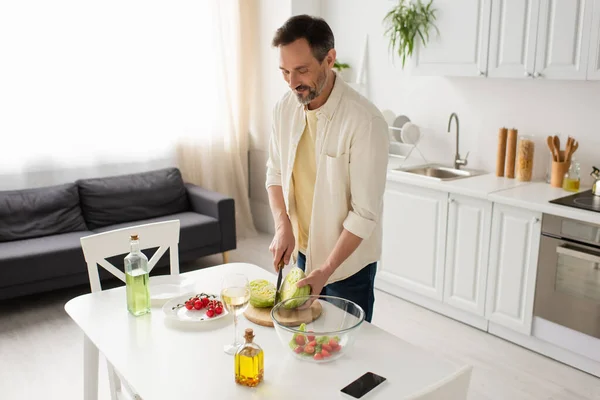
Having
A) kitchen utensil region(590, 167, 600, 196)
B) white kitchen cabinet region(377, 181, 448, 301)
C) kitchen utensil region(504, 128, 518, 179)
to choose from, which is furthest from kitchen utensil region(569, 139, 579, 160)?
white kitchen cabinet region(377, 181, 448, 301)

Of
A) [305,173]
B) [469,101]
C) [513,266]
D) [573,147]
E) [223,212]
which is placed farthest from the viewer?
[223,212]

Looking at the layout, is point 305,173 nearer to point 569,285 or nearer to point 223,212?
point 569,285

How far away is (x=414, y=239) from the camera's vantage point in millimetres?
3680

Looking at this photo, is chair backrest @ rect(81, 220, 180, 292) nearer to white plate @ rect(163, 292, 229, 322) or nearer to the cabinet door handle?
white plate @ rect(163, 292, 229, 322)

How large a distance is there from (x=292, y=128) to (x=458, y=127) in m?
2.13

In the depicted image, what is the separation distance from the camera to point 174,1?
471cm

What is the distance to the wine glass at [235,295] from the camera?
1.57 meters

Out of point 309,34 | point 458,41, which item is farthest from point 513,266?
point 309,34

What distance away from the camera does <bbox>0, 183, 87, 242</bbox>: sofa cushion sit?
394 cm

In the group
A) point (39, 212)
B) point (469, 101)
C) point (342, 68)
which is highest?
point (342, 68)

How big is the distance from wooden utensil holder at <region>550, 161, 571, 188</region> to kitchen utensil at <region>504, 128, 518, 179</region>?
29 cm

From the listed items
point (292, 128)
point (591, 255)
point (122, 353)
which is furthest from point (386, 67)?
point (122, 353)

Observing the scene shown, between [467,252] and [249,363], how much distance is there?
7.52ft

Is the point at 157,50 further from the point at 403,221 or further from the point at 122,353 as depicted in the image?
the point at 122,353
